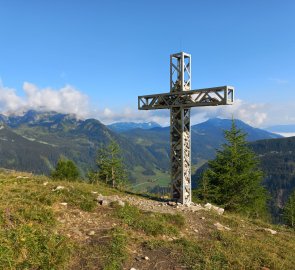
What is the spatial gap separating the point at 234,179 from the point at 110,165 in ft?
87.6

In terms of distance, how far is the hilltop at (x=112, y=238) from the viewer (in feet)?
29.3

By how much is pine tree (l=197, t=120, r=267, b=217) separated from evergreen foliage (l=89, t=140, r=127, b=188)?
2202cm

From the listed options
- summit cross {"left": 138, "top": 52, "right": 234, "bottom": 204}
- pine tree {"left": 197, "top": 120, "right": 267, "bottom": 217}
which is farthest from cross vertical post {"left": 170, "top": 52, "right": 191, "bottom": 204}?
pine tree {"left": 197, "top": 120, "right": 267, "bottom": 217}

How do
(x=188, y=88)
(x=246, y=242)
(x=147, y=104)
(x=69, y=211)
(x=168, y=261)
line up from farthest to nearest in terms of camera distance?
(x=147, y=104)
(x=188, y=88)
(x=69, y=211)
(x=246, y=242)
(x=168, y=261)

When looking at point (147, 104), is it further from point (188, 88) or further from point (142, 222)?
point (142, 222)

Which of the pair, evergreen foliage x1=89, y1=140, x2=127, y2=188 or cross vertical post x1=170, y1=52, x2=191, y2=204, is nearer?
cross vertical post x1=170, y1=52, x2=191, y2=204

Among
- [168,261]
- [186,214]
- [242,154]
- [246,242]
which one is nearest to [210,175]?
[242,154]

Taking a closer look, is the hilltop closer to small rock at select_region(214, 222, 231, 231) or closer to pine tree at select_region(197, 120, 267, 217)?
small rock at select_region(214, 222, 231, 231)

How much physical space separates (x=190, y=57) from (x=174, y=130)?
4.75 metres

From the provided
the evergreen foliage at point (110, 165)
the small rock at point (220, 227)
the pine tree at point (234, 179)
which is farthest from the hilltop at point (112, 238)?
the evergreen foliage at point (110, 165)

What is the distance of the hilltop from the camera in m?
8.92

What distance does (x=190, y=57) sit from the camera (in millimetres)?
19469

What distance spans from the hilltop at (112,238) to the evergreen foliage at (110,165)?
3893 cm

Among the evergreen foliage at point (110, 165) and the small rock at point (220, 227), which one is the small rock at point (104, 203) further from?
the evergreen foliage at point (110, 165)
